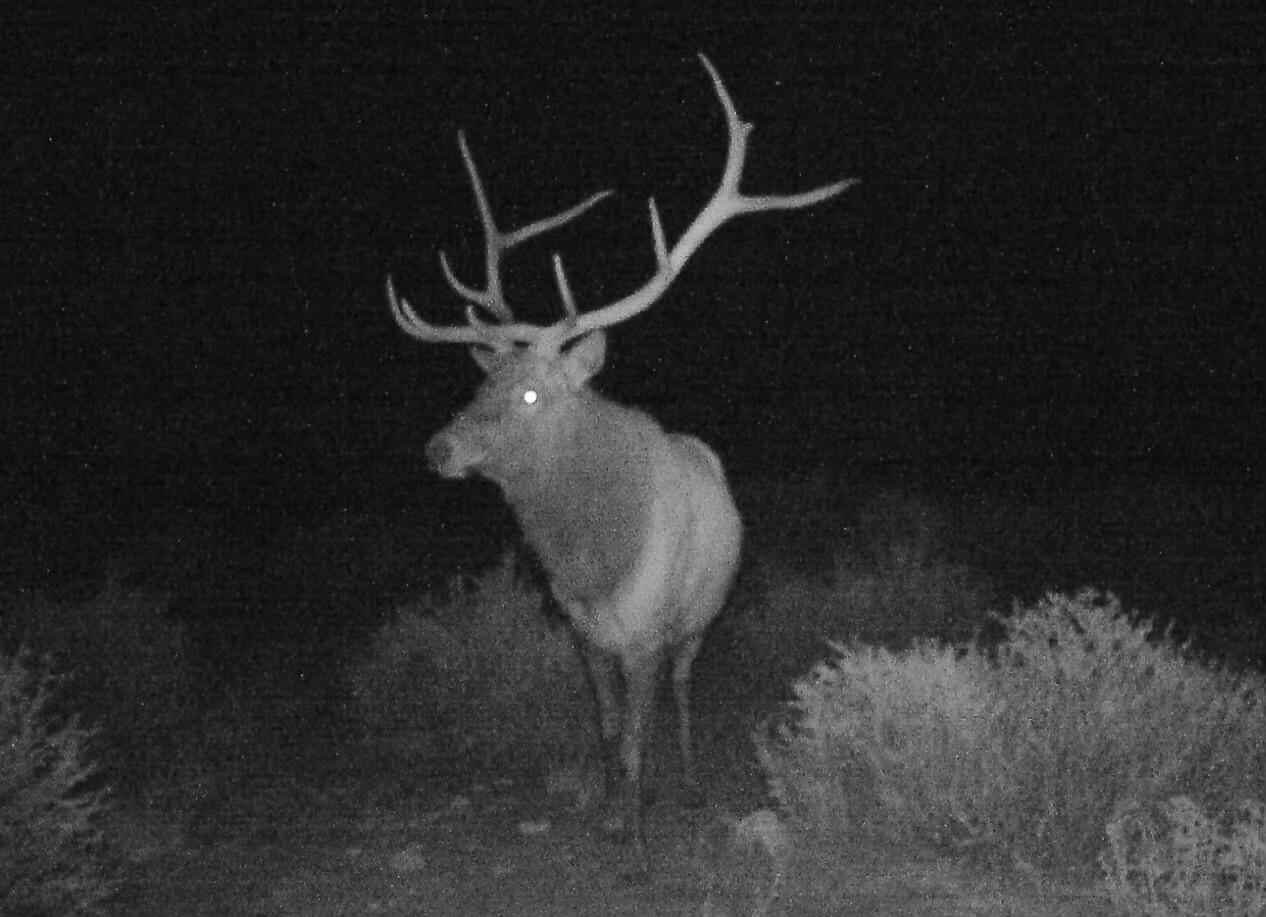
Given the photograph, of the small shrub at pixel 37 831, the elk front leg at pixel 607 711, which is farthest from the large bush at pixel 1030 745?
the small shrub at pixel 37 831

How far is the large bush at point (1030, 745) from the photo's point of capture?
5.11 m

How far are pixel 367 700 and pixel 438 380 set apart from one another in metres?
15.9

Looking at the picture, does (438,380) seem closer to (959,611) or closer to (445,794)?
(959,611)

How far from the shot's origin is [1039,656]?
18.3ft

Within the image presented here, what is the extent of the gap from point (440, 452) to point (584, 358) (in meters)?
1.01

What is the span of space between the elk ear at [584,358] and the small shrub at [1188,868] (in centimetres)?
340

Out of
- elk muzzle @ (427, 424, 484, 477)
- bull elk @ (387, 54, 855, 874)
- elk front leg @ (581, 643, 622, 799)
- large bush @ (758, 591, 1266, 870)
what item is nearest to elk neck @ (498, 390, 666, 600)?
bull elk @ (387, 54, 855, 874)

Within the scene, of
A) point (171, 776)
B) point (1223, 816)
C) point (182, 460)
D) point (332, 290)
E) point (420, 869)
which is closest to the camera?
point (1223, 816)

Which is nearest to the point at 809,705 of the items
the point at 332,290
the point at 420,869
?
the point at 420,869

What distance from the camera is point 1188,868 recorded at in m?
4.29

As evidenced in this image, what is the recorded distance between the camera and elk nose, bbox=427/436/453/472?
6477 mm

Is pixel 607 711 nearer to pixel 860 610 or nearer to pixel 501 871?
pixel 501 871

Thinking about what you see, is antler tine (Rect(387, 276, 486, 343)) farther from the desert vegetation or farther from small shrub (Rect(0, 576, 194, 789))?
small shrub (Rect(0, 576, 194, 789))

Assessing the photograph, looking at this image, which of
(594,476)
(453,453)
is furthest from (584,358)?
(453,453)
